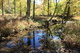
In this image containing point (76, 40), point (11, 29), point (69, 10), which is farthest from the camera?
point (69, 10)

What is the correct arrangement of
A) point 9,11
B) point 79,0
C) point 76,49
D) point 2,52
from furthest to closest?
point 9,11
point 79,0
point 76,49
point 2,52

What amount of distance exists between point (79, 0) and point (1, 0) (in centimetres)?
1369

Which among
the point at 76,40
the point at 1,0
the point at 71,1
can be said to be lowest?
the point at 76,40

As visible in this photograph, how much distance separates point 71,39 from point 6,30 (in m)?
5.39

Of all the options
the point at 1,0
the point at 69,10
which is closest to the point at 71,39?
the point at 1,0

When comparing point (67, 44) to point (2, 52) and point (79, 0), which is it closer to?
point (2, 52)

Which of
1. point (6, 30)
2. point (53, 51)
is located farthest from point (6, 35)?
point (53, 51)

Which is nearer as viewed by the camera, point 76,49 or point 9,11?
point 76,49

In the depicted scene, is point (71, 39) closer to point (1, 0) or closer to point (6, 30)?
point (6, 30)

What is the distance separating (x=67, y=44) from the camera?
18.7 feet

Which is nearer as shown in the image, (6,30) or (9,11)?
(6,30)

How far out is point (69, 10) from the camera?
24.1 metres

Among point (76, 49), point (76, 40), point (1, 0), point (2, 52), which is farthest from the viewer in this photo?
point (1, 0)

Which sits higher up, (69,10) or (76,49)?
(69,10)
